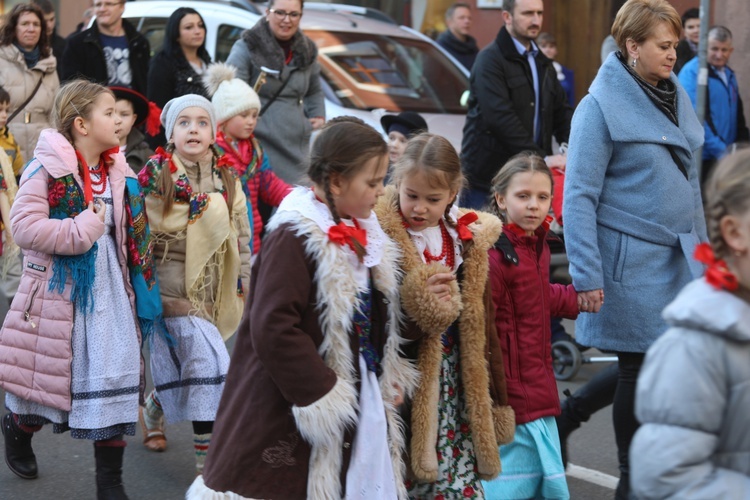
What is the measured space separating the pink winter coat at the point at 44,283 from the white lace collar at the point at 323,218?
1.26m

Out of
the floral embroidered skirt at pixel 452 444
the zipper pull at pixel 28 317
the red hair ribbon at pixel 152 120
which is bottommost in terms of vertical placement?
the floral embroidered skirt at pixel 452 444

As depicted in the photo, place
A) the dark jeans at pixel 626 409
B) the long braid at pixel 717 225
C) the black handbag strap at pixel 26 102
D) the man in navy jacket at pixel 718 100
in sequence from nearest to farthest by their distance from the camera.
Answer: the long braid at pixel 717 225, the dark jeans at pixel 626 409, the black handbag strap at pixel 26 102, the man in navy jacket at pixel 718 100

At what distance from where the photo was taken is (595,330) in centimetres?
469

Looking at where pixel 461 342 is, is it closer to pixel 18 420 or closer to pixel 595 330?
pixel 595 330

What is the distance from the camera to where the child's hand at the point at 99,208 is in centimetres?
459

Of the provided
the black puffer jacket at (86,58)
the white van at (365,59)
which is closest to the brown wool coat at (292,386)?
the black puffer jacket at (86,58)

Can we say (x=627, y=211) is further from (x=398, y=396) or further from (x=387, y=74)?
(x=387, y=74)

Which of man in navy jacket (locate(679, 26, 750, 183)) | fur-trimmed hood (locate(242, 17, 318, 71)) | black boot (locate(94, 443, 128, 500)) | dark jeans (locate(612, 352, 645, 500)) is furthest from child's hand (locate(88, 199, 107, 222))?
man in navy jacket (locate(679, 26, 750, 183))

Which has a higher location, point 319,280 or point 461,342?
point 319,280

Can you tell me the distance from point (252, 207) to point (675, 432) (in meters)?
3.99

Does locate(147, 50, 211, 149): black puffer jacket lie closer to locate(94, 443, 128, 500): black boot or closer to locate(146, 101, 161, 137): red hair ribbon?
locate(146, 101, 161, 137): red hair ribbon

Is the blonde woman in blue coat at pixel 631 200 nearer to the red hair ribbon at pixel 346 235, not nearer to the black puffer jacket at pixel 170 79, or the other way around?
the red hair ribbon at pixel 346 235

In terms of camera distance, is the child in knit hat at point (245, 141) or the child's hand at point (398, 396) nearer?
the child's hand at point (398, 396)

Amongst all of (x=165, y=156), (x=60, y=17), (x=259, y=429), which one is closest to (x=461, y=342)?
(x=259, y=429)
